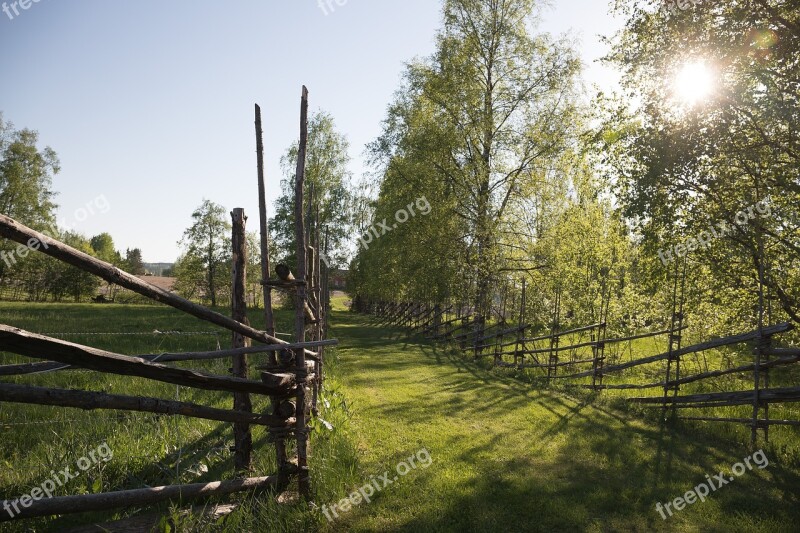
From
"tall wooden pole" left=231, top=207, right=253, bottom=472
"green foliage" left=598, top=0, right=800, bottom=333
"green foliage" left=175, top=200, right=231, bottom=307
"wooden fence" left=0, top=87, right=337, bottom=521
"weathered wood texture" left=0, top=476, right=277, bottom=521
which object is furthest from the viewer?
"green foliage" left=175, top=200, right=231, bottom=307

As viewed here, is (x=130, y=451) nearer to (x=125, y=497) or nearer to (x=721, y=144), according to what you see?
(x=125, y=497)

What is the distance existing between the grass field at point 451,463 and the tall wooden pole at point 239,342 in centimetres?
26

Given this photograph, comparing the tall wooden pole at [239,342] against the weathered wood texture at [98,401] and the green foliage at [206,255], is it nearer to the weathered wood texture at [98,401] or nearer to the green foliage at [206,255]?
the weathered wood texture at [98,401]

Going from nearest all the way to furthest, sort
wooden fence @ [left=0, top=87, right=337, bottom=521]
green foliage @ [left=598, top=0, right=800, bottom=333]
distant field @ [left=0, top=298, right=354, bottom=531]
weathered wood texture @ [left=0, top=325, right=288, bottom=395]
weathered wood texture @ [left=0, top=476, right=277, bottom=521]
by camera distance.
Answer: weathered wood texture @ [left=0, top=325, right=288, bottom=395] < wooden fence @ [left=0, top=87, right=337, bottom=521] < weathered wood texture @ [left=0, top=476, right=277, bottom=521] < distant field @ [left=0, top=298, right=354, bottom=531] < green foliage @ [left=598, top=0, right=800, bottom=333]

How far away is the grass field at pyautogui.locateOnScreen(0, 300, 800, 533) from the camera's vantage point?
4484 millimetres

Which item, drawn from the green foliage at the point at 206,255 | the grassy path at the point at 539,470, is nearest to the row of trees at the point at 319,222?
the green foliage at the point at 206,255

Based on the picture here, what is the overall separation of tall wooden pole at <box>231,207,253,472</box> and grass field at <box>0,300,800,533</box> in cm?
26

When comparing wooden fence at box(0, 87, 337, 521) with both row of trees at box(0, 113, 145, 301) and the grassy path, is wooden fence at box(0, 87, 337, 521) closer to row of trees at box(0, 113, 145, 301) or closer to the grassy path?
the grassy path

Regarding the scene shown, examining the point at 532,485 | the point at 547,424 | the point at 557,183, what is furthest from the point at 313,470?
the point at 557,183

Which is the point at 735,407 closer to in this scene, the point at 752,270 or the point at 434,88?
the point at 752,270

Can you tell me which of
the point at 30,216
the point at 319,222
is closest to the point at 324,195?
the point at 319,222

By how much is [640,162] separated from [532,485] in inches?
249

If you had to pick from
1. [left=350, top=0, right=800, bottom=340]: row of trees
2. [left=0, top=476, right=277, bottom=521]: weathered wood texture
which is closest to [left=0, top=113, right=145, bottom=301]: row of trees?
[left=350, top=0, right=800, bottom=340]: row of trees

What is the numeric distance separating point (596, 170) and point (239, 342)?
860cm
